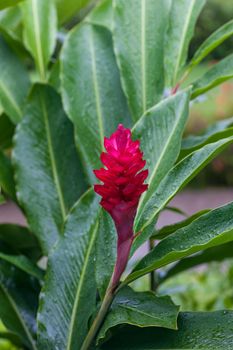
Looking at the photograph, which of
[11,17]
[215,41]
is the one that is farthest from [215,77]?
[11,17]

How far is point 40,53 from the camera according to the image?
4.21 feet

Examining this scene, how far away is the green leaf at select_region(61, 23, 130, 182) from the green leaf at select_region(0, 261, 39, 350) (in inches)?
7.2

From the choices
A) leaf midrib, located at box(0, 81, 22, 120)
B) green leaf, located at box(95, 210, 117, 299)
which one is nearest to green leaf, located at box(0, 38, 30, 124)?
leaf midrib, located at box(0, 81, 22, 120)

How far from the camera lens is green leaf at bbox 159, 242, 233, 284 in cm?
113

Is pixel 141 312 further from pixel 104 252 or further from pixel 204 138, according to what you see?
pixel 204 138

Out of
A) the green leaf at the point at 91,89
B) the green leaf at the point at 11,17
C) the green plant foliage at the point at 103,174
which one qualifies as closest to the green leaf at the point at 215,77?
the green plant foliage at the point at 103,174

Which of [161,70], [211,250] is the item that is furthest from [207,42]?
[211,250]

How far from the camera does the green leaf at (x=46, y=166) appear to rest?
3.47 feet

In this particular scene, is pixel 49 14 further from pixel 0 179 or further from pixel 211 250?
pixel 211 250

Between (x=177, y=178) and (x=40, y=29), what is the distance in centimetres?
59

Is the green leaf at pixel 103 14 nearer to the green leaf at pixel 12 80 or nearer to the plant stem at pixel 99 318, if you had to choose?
the green leaf at pixel 12 80

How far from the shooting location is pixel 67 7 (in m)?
1.43

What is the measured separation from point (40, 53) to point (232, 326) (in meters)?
0.68

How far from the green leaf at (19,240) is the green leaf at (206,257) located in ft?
0.75
